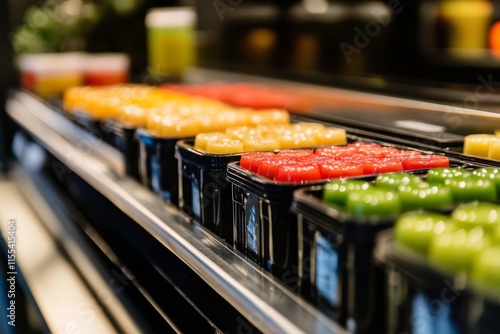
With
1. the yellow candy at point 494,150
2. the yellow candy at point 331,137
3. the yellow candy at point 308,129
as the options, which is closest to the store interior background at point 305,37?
the yellow candy at point 308,129

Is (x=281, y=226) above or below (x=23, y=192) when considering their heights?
above

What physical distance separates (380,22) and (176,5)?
1.74m

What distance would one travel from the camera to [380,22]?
408cm

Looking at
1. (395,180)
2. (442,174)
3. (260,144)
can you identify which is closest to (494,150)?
(442,174)

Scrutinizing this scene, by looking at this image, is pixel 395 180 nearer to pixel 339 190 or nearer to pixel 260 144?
pixel 339 190

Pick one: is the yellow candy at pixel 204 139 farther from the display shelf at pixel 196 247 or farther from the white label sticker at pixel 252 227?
the white label sticker at pixel 252 227

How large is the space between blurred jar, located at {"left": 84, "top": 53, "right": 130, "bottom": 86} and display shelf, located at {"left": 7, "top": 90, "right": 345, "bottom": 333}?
1.49 meters

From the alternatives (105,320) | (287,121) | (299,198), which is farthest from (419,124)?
(105,320)

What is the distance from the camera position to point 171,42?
442 centimetres

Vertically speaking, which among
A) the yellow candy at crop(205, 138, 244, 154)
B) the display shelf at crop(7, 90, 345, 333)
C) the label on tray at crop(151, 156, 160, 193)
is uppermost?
the yellow candy at crop(205, 138, 244, 154)

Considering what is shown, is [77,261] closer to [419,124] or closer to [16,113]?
[419,124]

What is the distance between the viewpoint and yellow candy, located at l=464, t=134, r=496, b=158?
64.8 inches

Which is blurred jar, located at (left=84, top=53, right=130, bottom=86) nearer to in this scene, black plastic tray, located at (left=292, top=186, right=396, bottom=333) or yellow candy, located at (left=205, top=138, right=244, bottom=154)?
yellow candy, located at (left=205, top=138, right=244, bottom=154)

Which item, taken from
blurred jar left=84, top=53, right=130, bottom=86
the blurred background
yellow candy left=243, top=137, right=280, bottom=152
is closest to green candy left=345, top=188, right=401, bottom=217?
yellow candy left=243, top=137, right=280, bottom=152
